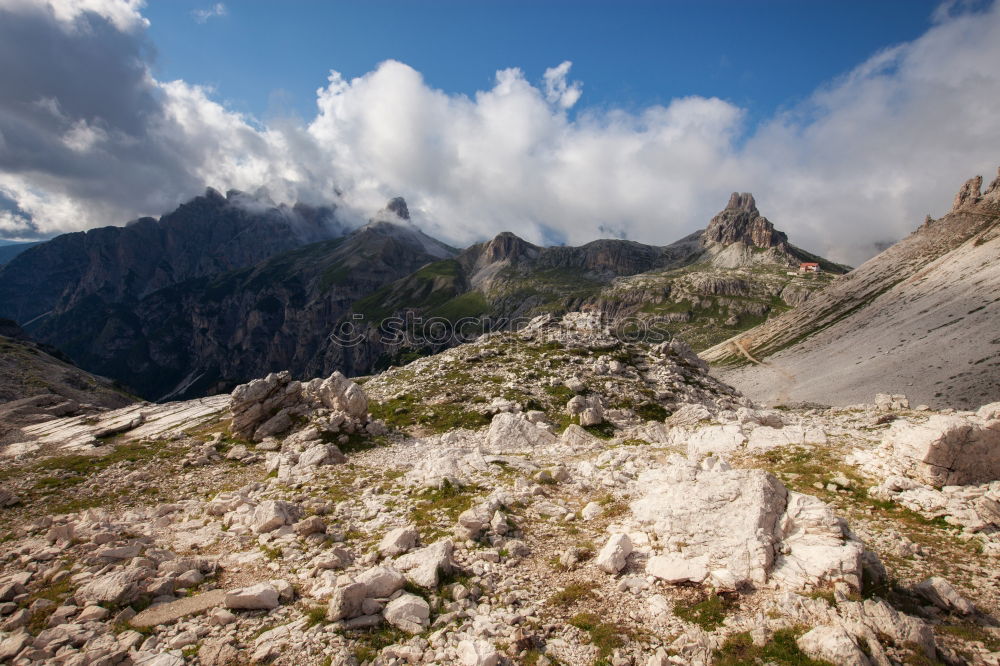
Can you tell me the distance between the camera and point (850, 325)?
531 ft

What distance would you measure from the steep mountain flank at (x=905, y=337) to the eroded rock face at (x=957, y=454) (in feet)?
301

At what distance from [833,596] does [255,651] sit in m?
14.4

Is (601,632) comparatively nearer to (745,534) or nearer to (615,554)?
(615,554)

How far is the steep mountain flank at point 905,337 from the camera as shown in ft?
314

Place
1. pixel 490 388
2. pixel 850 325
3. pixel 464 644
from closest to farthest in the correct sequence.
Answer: pixel 464 644 < pixel 490 388 < pixel 850 325

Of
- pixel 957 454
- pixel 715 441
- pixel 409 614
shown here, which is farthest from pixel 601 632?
A: pixel 715 441

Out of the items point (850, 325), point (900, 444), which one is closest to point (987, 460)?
point (900, 444)

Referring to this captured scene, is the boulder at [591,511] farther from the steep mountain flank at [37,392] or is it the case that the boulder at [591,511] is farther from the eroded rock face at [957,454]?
the steep mountain flank at [37,392]

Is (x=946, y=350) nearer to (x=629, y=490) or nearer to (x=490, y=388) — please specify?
(x=490, y=388)

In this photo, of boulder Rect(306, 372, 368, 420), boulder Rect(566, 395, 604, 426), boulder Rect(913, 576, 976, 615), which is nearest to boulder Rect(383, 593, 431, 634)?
boulder Rect(913, 576, 976, 615)

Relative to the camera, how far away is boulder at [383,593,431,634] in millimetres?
11414

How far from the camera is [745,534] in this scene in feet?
42.9

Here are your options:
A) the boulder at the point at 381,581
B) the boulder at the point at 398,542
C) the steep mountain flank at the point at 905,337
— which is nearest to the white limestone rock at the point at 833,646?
the boulder at the point at 381,581

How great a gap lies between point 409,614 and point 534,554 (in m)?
4.94
